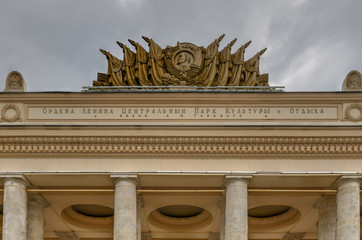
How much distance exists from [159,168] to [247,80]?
657 cm

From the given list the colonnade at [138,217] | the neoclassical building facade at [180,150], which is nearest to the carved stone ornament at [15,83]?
the neoclassical building facade at [180,150]

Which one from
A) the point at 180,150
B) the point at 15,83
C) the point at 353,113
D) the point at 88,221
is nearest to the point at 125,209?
the point at 180,150

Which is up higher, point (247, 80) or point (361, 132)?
point (247, 80)

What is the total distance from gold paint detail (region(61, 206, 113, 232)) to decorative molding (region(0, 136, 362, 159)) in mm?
A: 7592

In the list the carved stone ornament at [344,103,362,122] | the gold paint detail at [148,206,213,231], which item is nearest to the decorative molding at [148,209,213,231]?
the gold paint detail at [148,206,213,231]

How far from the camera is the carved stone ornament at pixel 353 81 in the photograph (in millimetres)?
28484

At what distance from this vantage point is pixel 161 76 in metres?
30.1

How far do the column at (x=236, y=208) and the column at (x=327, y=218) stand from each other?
422cm

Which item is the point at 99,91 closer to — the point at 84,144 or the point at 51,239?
the point at 84,144

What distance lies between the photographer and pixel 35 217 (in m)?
28.6

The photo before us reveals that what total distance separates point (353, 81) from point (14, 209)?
1690cm

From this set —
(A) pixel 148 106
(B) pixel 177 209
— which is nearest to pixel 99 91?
(A) pixel 148 106

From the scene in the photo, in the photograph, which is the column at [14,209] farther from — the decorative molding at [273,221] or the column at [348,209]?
the decorative molding at [273,221]

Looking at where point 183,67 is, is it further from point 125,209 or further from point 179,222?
point 179,222
